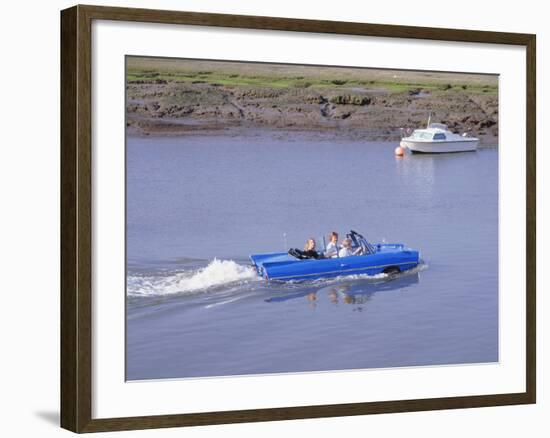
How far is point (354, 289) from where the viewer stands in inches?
433

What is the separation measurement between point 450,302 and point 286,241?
4.90ft

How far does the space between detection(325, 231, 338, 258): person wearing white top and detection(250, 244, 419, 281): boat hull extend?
4cm

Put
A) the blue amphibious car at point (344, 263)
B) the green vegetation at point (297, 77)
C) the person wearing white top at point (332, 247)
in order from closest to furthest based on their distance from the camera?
the green vegetation at point (297, 77) < the blue amphibious car at point (344, 263) < the person wearing white top at point (332, 247)

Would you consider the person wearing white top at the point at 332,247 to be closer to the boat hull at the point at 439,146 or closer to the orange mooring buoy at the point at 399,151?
the orange mooring buoy at the point at 399,151

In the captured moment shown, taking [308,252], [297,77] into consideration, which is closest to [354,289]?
[308,252]

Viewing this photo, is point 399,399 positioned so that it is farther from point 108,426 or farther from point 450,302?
point 108,426

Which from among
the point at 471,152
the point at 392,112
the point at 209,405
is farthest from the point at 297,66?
the point at 209,405

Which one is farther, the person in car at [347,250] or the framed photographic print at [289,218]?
the person in car at [347,250]

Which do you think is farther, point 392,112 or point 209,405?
point 392,112

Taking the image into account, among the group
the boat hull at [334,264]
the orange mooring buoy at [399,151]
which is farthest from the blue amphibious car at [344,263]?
the orange mooring buoy at [399,151]

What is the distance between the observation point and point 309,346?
35.3 feet

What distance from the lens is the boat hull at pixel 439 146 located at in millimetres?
11414

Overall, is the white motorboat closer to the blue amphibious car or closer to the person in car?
the blue amphibious car

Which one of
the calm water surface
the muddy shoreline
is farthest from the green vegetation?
the calm water surface
